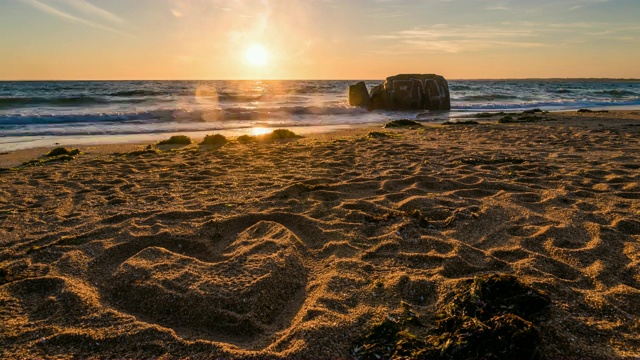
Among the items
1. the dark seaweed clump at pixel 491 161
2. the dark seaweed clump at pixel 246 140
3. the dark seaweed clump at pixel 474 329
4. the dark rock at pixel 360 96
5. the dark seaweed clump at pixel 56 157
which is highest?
the dark rock at pixel 360 96

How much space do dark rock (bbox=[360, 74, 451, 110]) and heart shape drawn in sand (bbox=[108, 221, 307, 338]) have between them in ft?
54.6

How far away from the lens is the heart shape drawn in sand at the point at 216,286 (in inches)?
85.7

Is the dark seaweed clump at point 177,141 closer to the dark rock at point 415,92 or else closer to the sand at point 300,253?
the sand at point 300,253

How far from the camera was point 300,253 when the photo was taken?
2.97 meters

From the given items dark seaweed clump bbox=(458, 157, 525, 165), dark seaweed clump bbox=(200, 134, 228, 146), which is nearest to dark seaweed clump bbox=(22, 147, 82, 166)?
dark seaweed clump bbox=(200, 134, 228, 146)

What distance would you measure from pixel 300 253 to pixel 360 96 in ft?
58.6

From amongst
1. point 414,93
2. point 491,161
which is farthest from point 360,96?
point 491,161

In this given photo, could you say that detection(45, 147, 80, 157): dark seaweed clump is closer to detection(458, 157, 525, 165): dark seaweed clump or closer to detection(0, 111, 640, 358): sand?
detection(0, 111, 640, 358): sand

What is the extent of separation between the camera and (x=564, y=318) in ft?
6.75

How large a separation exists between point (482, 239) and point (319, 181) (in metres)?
2.26

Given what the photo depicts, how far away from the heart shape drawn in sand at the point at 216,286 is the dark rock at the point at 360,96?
17.5 metres

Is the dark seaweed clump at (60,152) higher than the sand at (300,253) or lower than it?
higher

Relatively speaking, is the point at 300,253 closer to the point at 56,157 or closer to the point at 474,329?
the point at 474,329

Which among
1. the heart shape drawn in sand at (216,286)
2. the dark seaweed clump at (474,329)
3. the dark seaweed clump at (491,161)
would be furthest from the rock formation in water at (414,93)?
the dark seaweed clump at (474,329)
